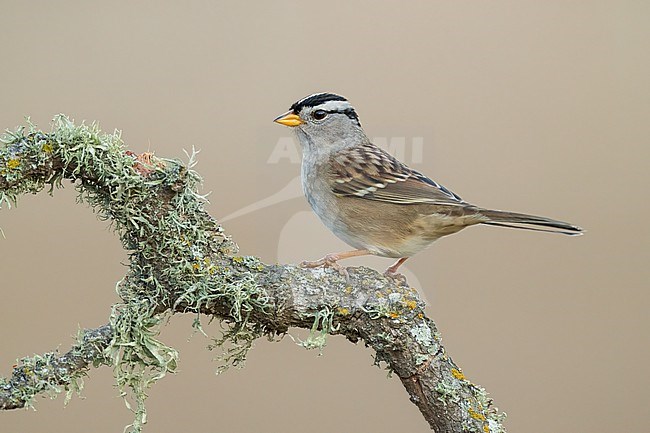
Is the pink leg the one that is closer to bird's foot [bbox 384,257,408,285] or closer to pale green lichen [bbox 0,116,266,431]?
bird's foot [bbox 384,257,408,285]

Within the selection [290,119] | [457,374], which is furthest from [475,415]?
[290,119]

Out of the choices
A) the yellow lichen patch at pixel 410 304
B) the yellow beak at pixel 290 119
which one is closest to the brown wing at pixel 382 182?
the yellow beak at pixel 290 119

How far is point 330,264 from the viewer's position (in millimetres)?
1604

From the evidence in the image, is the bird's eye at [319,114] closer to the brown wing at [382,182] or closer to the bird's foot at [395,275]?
the brown wing at [382,182]

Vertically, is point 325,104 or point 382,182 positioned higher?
point 325,104

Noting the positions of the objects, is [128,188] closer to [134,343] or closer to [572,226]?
[134,343]

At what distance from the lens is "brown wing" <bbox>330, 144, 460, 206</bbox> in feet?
5.45

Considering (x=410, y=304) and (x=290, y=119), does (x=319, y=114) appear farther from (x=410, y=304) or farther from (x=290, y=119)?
(x=410, y=304)

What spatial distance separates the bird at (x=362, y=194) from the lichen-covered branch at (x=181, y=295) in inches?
3.6

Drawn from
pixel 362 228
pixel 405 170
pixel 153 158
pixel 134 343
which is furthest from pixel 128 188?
pixel 405 170

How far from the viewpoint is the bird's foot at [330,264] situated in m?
1.59

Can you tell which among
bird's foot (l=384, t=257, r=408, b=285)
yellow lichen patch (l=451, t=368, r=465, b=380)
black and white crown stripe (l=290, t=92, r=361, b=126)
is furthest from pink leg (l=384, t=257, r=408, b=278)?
black and white crown stripe (l=290, t=92, r=361, b=126)

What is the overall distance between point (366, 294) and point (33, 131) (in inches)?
28.0

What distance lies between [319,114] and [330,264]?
36cm
